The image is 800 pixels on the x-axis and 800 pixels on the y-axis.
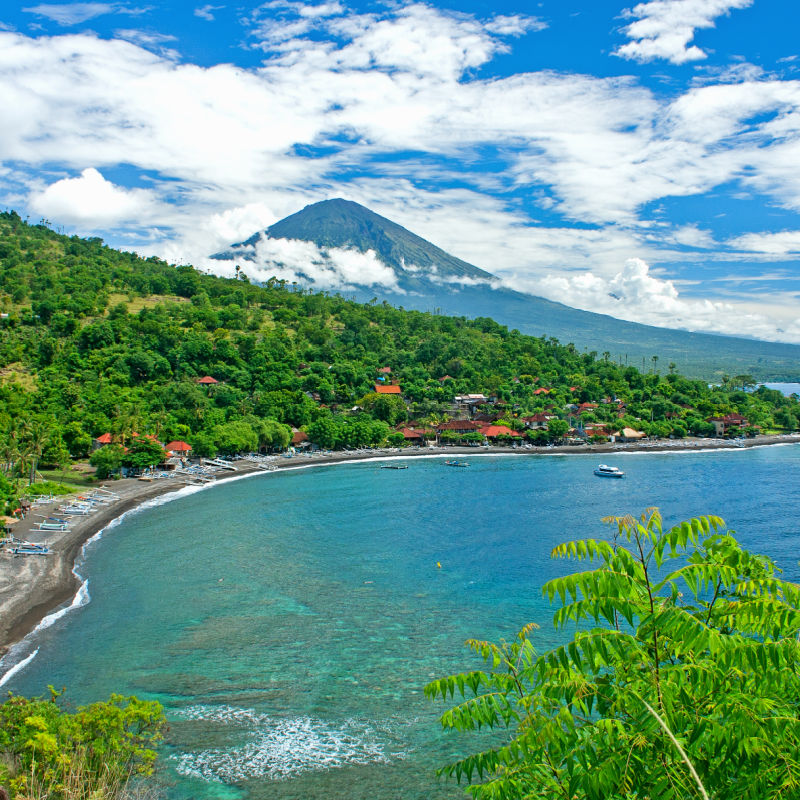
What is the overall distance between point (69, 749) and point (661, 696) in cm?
1001

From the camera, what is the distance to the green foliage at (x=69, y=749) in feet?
28.4

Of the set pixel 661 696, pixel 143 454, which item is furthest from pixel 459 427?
pixel 661 696

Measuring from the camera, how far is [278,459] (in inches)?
2103

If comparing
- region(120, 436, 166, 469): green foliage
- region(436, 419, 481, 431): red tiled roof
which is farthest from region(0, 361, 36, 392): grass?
region(436, 419, 481, 431): red tiled roof

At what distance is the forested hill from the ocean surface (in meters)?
15.6

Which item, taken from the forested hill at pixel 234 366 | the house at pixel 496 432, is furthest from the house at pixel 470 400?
the house at pixel 496 432

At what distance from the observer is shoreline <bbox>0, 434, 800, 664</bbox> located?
19219 mm

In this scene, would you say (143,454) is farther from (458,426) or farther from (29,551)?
(458,426)

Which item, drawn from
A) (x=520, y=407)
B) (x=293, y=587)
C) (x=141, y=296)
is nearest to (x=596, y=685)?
(x=293, y=587)

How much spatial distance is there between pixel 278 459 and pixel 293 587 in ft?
106

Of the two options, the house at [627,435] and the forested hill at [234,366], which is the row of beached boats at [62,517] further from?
the house at [627,435]

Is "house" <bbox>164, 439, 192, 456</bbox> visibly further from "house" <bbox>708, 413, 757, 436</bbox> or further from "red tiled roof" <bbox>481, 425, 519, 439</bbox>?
"house" <bbox>708, 413, 757, 436</bbox>

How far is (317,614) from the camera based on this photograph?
19203 mm

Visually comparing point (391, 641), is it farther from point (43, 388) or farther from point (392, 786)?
point (43, 388)
